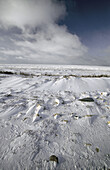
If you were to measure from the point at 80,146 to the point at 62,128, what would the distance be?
1.49 ft

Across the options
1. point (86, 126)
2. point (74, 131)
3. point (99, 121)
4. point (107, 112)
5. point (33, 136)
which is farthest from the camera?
point (107, 112)

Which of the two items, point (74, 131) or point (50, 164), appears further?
point (74, 131)

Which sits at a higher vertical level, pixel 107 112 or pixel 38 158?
pixel 107 112

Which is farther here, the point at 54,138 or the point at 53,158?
the point at 54,138

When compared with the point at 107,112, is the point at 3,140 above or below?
below

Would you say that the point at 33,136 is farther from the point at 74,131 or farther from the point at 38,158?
the point at 74,131

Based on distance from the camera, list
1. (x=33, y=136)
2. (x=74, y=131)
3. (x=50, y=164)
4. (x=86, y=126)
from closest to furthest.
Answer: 1. (x=50, y=164)
2. (x=33, y=136)
3. (x=74, y=131)
4. (x=86, y=126)

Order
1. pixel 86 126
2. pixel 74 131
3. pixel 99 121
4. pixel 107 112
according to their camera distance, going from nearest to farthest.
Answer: pixel 74 131
pixel 86 126
pixel 99 121
pixel 107 112

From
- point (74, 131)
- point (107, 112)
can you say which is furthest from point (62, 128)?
point (107, 112)

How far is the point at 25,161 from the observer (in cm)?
106

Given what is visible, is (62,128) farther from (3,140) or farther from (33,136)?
(3,140)

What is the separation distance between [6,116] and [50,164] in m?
1.49

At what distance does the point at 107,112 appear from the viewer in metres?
2.12

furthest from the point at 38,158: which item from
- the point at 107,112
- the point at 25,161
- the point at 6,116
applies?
the point at 107,112
